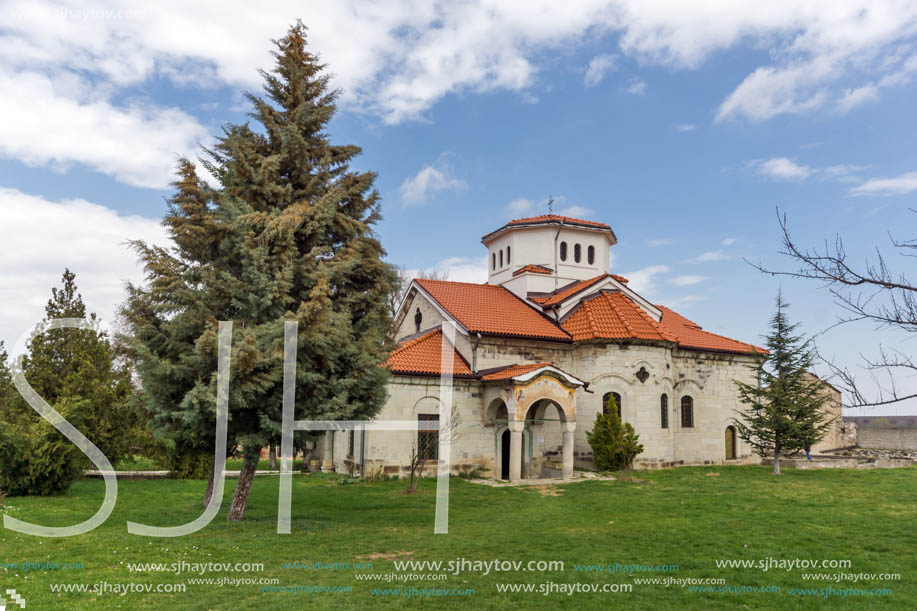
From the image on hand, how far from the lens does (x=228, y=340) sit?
34.2 feet

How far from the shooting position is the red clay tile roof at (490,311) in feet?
75.1

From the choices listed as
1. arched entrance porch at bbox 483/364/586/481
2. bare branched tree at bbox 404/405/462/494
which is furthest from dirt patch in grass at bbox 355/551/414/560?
arched entrance porch at bbox 483/364/586/481

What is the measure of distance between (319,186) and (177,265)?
3.17 metres

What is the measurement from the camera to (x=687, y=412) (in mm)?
25672

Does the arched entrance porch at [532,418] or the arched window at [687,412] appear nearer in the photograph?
the arched entrance porch at [532,418]

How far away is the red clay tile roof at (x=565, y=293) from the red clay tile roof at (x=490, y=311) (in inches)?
22.8

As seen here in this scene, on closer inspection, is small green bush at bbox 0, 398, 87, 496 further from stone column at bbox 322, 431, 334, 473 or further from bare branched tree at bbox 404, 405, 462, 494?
stone column at bbox 322, 431, 334, 473

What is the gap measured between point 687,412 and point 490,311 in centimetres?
958

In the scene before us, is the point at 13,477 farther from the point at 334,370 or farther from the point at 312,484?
the point at 334,370

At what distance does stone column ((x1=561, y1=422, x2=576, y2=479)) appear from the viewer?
20500 millimetres

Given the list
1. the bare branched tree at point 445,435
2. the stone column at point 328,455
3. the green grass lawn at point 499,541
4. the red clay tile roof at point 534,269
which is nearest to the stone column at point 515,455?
the bare branched tree at point 445,435

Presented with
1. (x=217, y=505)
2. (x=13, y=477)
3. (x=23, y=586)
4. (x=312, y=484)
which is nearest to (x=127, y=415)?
(x=13, y=477)

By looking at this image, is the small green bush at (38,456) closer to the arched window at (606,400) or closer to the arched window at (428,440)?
the arched window at (428,440)

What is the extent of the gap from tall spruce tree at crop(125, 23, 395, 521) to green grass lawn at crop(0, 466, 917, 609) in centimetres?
227
